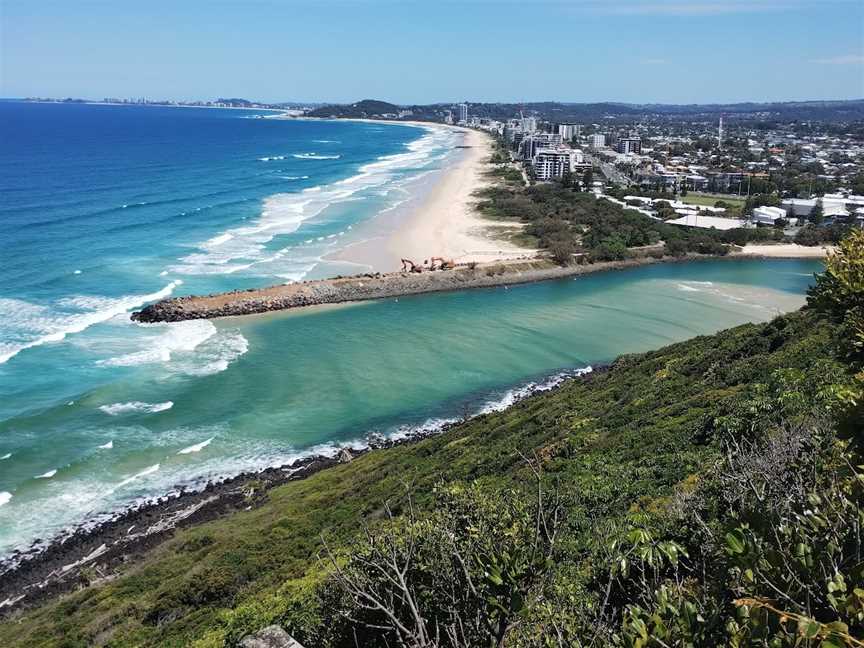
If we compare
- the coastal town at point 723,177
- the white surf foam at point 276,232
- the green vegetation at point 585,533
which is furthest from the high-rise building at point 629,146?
the green vegetation at point 585,533

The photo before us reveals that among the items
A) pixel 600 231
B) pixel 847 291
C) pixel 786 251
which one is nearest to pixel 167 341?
pixel 847 291

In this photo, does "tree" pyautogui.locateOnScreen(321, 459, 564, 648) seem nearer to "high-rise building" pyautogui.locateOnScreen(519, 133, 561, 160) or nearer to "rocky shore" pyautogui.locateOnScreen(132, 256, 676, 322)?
"rocky shore" pyautogui.locateOnScreen(132, 256, 676, 322)

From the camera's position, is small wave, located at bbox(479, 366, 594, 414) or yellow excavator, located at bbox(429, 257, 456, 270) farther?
yellow excavator, located at bbox(429, 257, 456, 270)

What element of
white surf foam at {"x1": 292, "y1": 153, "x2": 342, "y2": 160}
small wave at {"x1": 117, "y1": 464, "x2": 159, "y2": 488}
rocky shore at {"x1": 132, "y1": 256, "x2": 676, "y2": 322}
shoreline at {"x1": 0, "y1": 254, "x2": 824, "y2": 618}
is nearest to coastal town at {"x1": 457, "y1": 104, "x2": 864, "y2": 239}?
rocky shore at {"x1": 132, "y1": 256, "x2": 676, "y2": 322}

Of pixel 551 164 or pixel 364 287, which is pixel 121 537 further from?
pixel 551 164

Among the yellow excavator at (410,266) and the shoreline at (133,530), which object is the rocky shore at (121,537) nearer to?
the shoreline at (133,530)

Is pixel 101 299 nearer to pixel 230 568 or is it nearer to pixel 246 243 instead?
pixel 246 243
